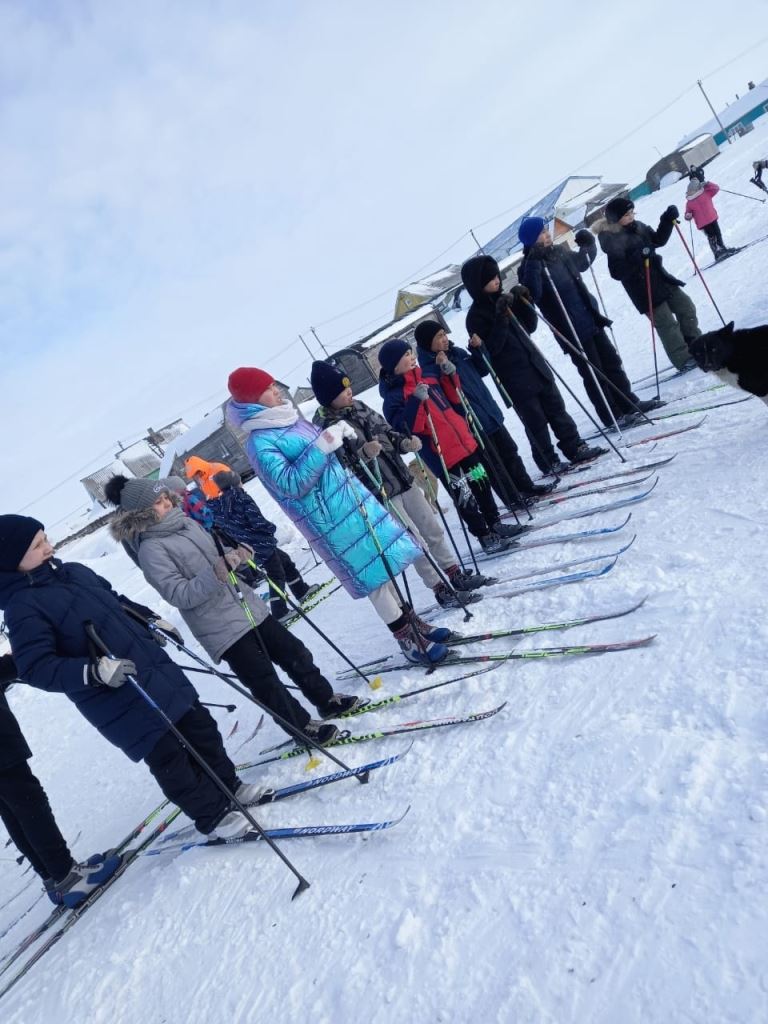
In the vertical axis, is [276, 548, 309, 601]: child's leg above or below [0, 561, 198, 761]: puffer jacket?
below

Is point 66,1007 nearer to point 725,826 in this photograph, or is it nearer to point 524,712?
point 524,712

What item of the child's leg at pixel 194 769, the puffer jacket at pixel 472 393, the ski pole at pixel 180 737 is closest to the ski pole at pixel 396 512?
the puffer jacket at pixel 472 393

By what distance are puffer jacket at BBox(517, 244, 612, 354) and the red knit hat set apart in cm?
315

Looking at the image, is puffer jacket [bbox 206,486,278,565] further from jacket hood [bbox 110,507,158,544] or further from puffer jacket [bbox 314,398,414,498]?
jacket hood [bbox 110,507,158,544]

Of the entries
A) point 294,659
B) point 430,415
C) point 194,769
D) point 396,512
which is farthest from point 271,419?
point 194,769

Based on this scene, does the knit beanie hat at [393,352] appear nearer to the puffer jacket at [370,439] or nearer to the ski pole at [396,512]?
the puffer jacket at [370,439]

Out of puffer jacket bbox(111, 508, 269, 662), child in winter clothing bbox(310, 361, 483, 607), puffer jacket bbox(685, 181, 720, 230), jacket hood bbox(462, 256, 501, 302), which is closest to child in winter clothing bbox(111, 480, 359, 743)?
puffer jacket bbox(111, 508, 269, 662)

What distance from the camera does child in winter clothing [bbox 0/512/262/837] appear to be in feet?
9.29

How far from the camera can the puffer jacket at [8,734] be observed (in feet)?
12.1

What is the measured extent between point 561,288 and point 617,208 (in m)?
1.15

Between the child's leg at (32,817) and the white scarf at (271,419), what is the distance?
2.61 metres

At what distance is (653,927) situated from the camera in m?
1.65

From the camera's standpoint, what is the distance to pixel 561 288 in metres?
5.75

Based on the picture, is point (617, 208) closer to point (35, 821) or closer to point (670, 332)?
point (670, 332)
